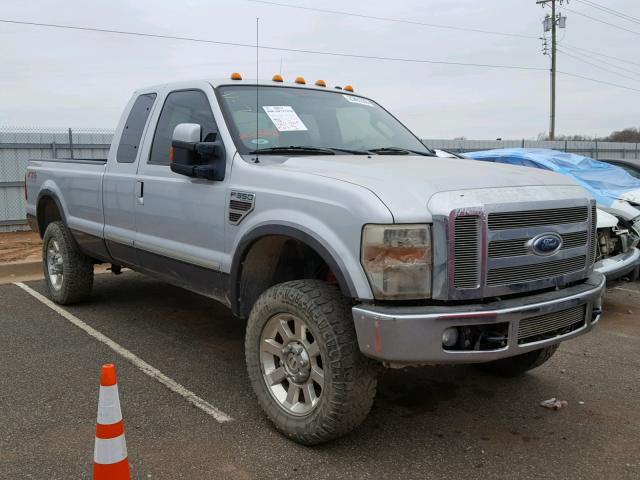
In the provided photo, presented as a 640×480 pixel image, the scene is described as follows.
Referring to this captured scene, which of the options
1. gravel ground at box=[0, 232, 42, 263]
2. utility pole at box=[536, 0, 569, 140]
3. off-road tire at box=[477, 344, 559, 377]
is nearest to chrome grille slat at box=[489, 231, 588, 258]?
off-road tire at box=[477, 344, 559, 377]

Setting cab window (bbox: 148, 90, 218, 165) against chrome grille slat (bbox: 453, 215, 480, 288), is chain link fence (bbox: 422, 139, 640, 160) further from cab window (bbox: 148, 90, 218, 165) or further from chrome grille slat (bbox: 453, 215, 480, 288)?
chrome grille slat (bbox: 453, 215, 480, 288)

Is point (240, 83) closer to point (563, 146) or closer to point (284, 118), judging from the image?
point (284, 118)

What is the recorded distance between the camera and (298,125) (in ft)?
14.2

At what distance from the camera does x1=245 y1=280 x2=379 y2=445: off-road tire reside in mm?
3109

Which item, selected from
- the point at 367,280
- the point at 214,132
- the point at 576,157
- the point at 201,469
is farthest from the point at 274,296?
the point at 576,157

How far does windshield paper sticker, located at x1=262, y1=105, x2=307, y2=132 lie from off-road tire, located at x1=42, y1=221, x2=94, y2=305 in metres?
2.98

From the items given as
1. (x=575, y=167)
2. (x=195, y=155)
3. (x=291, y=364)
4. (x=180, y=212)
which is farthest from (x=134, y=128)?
(x=575, y=167)

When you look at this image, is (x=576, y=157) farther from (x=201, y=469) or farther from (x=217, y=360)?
(x=201, y=469)

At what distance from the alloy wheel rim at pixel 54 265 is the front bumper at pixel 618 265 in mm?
5286

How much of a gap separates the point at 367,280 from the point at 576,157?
6.80 m

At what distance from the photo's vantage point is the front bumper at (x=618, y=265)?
582 cm

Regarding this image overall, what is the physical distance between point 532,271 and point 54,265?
17.0ft

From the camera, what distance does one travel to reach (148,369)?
183 inches

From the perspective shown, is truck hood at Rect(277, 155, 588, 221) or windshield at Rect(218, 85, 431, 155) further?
windshield at Rect(218, 85, 431, 155)
